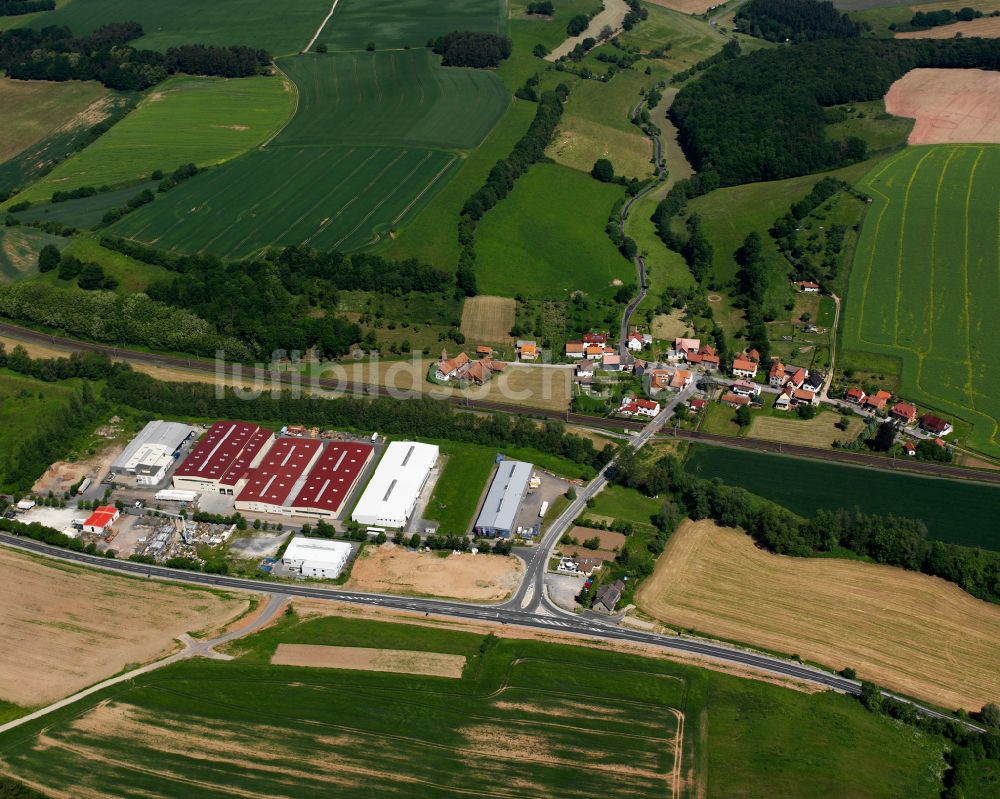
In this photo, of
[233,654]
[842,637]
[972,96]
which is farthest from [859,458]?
[972,96]

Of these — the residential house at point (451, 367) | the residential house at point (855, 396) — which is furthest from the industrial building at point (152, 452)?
the residential house at point (855, 396)

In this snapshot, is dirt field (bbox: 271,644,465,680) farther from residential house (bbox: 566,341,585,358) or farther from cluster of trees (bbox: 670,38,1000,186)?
cluster of trees (bbox: 670,38,1000,186)

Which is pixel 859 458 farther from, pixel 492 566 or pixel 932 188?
pixel 932 188

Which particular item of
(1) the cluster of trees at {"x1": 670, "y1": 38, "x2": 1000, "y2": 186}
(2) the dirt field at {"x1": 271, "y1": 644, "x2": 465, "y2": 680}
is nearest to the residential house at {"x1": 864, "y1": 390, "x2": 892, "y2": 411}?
(2) the dirt field at {"x1": 271, "y1": 644, "x2": 465, "y2": 680}

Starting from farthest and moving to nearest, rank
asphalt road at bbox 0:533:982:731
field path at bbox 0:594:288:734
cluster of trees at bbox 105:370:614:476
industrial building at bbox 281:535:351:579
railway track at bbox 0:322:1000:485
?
cluster of trees at bbox 105:370:614:476 → railway track at bbox 0:322:1000:485 → industrial building at bbox 281:535:351:579 → asphalt road at bbox 0:533:982:731 → field path at bbox 0:594:288:734

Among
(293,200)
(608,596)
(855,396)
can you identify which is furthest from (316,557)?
(293,200)

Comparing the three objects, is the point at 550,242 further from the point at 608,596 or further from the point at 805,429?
the point at 608,596

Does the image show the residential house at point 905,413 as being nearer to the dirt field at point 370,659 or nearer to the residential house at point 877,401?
the residential house at point 877,401
